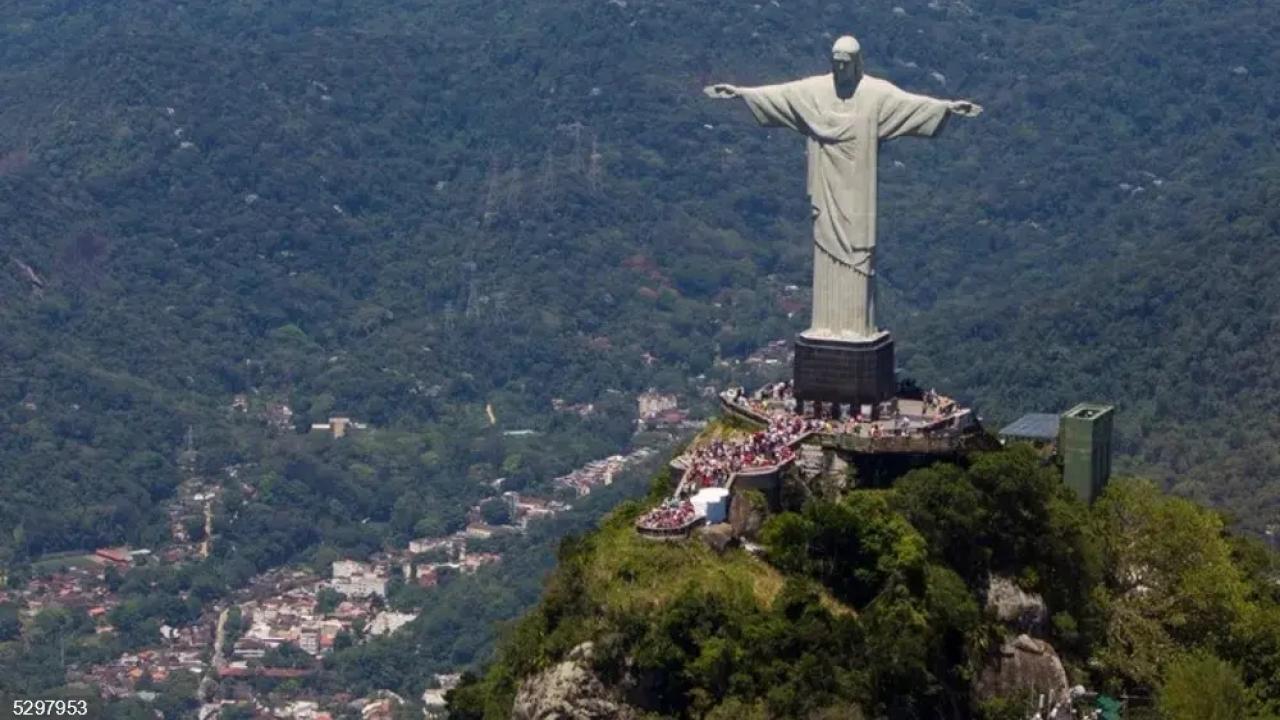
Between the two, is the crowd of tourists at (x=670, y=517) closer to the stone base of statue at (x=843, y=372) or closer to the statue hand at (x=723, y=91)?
the stone base of statue at (x=843, y=372)

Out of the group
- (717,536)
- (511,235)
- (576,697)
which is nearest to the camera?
(576,697)

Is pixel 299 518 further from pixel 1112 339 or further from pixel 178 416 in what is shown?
pixel 1112 339

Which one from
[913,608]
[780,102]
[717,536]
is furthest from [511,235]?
[913,608]

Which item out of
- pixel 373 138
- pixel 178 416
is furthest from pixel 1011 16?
pixel 178 416

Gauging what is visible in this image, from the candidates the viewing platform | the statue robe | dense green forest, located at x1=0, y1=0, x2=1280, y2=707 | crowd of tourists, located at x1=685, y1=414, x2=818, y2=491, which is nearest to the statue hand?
the statue robe

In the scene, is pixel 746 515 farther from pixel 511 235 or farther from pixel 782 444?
pixel 511 235

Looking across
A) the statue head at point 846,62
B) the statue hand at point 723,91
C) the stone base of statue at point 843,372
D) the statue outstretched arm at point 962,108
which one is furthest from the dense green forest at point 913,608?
the statue head at point 846,62
